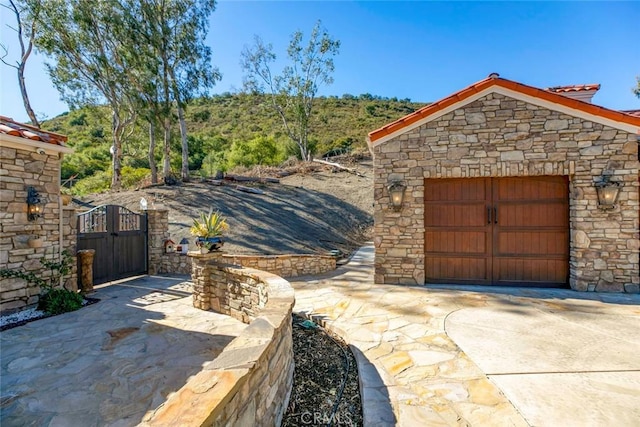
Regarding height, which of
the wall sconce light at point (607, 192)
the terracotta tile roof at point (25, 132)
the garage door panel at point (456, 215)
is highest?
the terracotta tile roof at point (25, 132)

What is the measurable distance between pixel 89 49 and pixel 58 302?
43.0 feet

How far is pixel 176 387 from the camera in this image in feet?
10.1

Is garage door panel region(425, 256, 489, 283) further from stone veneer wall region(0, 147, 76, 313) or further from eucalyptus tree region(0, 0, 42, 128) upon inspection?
eucalyptus tree region(0, 0, 42, 128)

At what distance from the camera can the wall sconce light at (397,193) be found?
19.9 ft

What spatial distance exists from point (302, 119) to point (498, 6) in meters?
15.4

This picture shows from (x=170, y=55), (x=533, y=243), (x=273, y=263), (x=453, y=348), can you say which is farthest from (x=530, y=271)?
(x=170, y=55)

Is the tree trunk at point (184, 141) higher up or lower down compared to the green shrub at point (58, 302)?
higher up

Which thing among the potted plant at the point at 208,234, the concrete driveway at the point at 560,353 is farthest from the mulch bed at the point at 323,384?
the potted plant at the point at 208,234

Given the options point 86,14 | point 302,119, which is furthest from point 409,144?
point 302,119

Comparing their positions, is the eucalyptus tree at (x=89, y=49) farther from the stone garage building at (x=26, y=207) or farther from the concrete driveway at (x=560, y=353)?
the concrete driveway at (x=560, y=353)

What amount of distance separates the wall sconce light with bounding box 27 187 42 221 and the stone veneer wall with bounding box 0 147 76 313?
0.05m

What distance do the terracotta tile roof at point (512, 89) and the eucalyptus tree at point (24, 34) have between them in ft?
51.3

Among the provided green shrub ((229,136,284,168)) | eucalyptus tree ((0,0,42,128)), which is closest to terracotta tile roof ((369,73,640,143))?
eucalyptus tree ((0,0,42,128))

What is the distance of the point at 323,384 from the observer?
2840 mm
